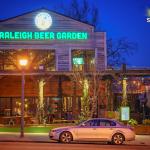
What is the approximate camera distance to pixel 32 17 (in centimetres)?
4347

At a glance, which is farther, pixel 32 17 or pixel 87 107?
pixel 32 17

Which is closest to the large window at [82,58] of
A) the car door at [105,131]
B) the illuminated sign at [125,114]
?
the illuminated sign at [125,114]

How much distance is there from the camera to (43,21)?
43000 millimetres

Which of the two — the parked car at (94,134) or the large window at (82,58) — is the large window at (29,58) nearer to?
the large window at (82,58)

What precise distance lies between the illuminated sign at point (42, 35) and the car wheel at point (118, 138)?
59.2 ft

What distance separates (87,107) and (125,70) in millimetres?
5776

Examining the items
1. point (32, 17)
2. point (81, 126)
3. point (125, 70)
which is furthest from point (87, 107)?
point (32, 17)

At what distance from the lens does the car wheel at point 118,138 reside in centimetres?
2669

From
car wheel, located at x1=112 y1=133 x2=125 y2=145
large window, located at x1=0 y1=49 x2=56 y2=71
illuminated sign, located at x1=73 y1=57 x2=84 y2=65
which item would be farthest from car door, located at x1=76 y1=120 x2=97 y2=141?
large window, located at x1=0 y1=49 x2=56 y2=71

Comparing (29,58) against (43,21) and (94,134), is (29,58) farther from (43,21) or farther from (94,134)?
(94,134)

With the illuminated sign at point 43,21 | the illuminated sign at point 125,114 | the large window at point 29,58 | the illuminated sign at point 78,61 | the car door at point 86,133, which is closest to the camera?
the car door at point 86,133

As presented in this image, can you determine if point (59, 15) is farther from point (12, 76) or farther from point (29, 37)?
point (12, 76)

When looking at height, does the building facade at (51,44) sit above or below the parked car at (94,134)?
above

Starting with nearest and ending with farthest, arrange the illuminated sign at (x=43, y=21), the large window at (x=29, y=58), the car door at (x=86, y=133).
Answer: the car door at (x=86, y=133)
the illuminated sign at (x=43, y=21)
the large window at (x=29, y=58)
